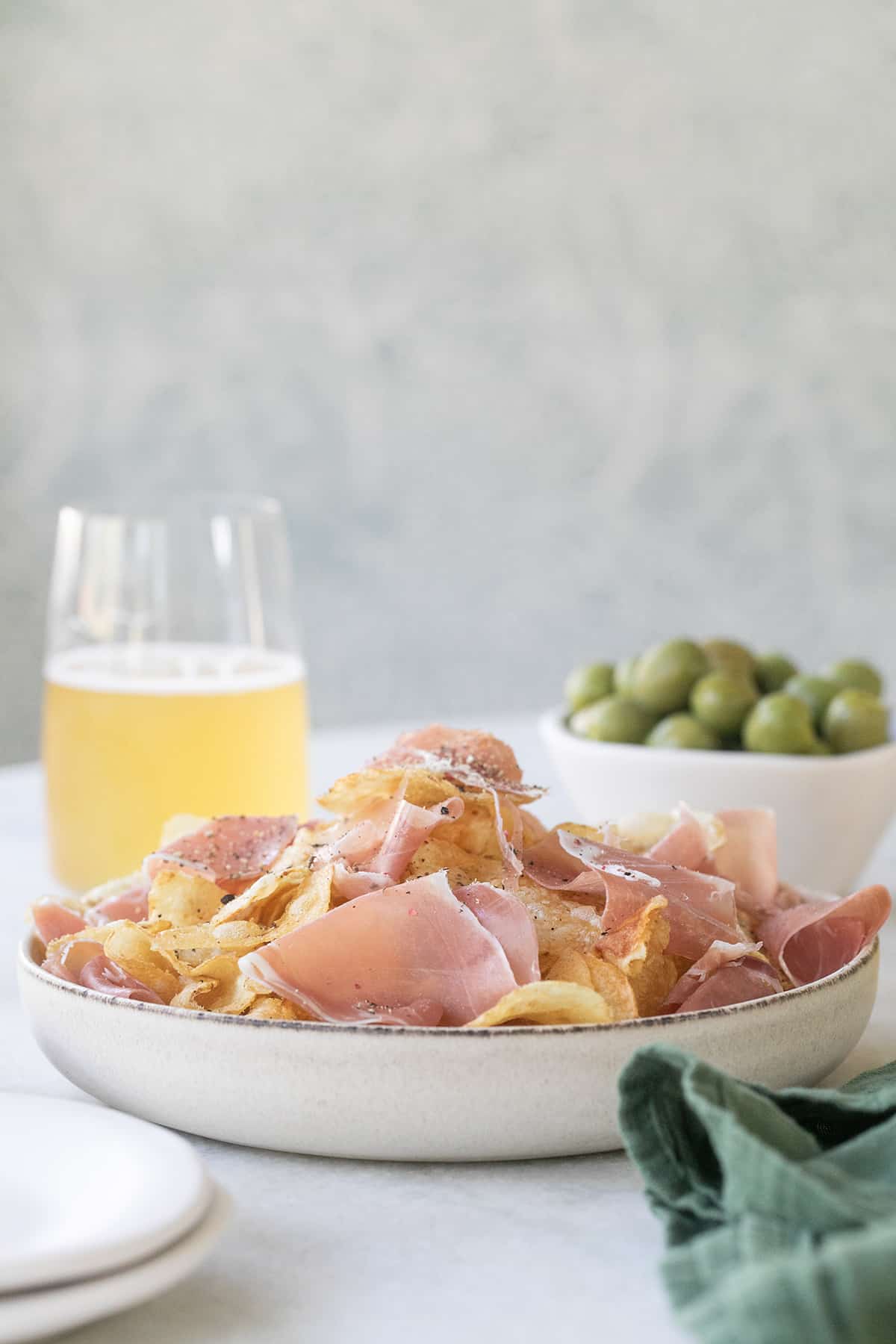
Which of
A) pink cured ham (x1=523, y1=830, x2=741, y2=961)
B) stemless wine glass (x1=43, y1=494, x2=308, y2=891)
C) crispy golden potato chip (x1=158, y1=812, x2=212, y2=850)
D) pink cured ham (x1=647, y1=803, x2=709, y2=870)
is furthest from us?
stemless wine glass (x1=43, y1=494, x2=308, y2=891)

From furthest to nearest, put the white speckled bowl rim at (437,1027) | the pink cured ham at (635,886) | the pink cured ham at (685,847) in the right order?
the pink cured ham at (685,847) < the pink cured ham at (635,886) < the white speckled bowl rim at (437,1027)

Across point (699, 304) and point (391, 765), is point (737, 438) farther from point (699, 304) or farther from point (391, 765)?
point (391, 765)

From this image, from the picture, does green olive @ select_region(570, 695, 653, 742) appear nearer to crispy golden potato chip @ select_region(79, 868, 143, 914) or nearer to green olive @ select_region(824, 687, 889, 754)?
green olive @ select_region(824, 687, 889, 754)

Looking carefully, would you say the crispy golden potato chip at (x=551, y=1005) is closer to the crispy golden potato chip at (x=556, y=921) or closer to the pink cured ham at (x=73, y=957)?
the crispy golden potato chip at (x=556, y=921)

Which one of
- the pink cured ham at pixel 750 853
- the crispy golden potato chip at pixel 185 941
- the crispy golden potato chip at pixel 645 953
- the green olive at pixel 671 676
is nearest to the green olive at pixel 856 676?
the green olive at pixel 671 676

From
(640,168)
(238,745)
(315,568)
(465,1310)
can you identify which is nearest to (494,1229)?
(465,1310)

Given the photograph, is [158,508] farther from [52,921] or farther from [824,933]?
[824,933]

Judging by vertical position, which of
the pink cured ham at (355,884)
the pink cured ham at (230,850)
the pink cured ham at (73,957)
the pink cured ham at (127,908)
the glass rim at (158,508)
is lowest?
the pink cured ham at (127,908)

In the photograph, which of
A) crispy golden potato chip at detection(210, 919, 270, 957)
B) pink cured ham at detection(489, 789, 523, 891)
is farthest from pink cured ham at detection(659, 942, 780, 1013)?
crispy golden potato chip at detection(210, 919, 270, 957)
